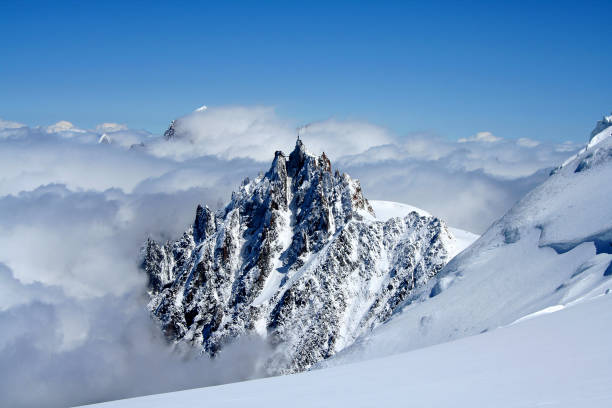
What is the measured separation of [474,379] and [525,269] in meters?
21.0

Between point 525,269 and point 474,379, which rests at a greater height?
point 525,269

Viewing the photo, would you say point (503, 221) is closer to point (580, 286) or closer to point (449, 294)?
point (449, 294)

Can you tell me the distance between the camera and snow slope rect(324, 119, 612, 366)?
27.7 metres

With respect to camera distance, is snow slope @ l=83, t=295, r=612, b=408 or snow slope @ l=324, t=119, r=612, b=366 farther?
snow slope @ l=324, t=119, r=612, b=366

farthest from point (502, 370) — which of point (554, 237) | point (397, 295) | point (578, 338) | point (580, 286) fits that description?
point (397, 295)

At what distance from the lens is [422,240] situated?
179250mm

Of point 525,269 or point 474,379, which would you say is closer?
point 474,379

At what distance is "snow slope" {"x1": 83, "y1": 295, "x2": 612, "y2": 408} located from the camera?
11.3 m

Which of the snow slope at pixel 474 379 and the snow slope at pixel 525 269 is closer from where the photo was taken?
the snow slope at pixel 474 379

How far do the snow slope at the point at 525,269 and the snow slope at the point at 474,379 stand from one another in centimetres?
900

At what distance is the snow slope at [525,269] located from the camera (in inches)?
1091

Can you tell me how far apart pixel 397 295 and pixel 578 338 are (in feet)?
548

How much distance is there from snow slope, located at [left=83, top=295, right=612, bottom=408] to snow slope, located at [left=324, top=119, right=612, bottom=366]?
900 cm

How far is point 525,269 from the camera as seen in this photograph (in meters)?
31.9
